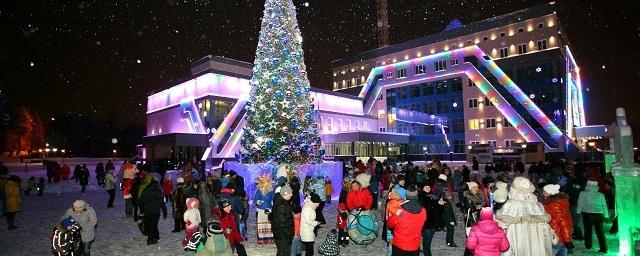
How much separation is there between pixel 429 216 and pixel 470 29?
179 feet

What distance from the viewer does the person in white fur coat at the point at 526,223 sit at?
5480 mm

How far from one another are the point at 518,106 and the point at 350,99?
21.4 metres

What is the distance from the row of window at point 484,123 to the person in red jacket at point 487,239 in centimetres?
4789

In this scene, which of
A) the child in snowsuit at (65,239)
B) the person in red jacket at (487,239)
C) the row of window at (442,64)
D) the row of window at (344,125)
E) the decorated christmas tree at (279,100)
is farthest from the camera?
the row of window at (344,125)

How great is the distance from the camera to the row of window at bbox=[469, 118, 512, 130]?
49.1 metres

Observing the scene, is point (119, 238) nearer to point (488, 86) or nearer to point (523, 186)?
point (523, 186)

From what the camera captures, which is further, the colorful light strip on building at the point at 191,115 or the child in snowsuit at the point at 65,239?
the colorful light strip on building at the point at 191,115

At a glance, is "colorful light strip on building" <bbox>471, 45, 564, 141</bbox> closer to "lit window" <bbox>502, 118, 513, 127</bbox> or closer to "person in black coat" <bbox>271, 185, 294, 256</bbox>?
"lit window" <bbox>502, 118, 513, 127</bbox>

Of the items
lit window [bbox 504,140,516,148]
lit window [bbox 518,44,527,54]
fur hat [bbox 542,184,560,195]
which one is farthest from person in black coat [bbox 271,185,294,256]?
lit window [bbox 518,44,527,54]

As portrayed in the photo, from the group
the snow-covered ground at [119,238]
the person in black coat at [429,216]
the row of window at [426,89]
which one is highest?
the row of window at [426,89]

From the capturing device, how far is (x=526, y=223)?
5500 mm

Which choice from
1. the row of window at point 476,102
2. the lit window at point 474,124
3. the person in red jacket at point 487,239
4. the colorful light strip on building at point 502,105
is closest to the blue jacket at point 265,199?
the person in red jacket at point 487,239

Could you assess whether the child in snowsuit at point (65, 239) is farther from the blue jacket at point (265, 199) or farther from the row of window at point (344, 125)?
the row of window at point (344, 125)

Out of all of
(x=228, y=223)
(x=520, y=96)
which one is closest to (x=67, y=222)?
(x=228, y=223)
